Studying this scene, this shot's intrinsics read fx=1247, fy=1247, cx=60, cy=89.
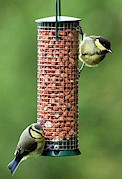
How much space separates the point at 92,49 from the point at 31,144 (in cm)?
87

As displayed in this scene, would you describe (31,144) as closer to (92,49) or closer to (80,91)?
(92,49)

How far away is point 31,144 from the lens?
873 centimetres

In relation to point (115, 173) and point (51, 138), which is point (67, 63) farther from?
point (115, 173)

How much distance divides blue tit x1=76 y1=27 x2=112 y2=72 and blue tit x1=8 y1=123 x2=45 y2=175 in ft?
2.12

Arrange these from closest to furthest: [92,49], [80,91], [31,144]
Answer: [31,144] → [92,49] → [80,91]

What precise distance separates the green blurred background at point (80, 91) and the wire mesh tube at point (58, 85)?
13.3 feet

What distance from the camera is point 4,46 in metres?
13.3

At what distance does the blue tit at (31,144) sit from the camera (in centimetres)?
870

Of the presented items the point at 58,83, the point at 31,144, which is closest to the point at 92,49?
the point at 58,83

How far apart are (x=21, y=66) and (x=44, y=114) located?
14.3 ft

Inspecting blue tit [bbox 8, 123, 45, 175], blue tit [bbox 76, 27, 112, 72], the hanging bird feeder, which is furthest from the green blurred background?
blue tit [bbox 8, 123, 45, 175]

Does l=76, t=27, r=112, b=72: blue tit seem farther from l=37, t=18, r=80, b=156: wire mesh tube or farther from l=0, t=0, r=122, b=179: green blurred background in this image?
l=0, t=0, r=122, b=179: green blurred background

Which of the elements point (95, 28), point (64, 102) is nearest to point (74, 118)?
point (64, 102)

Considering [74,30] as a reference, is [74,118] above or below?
below
